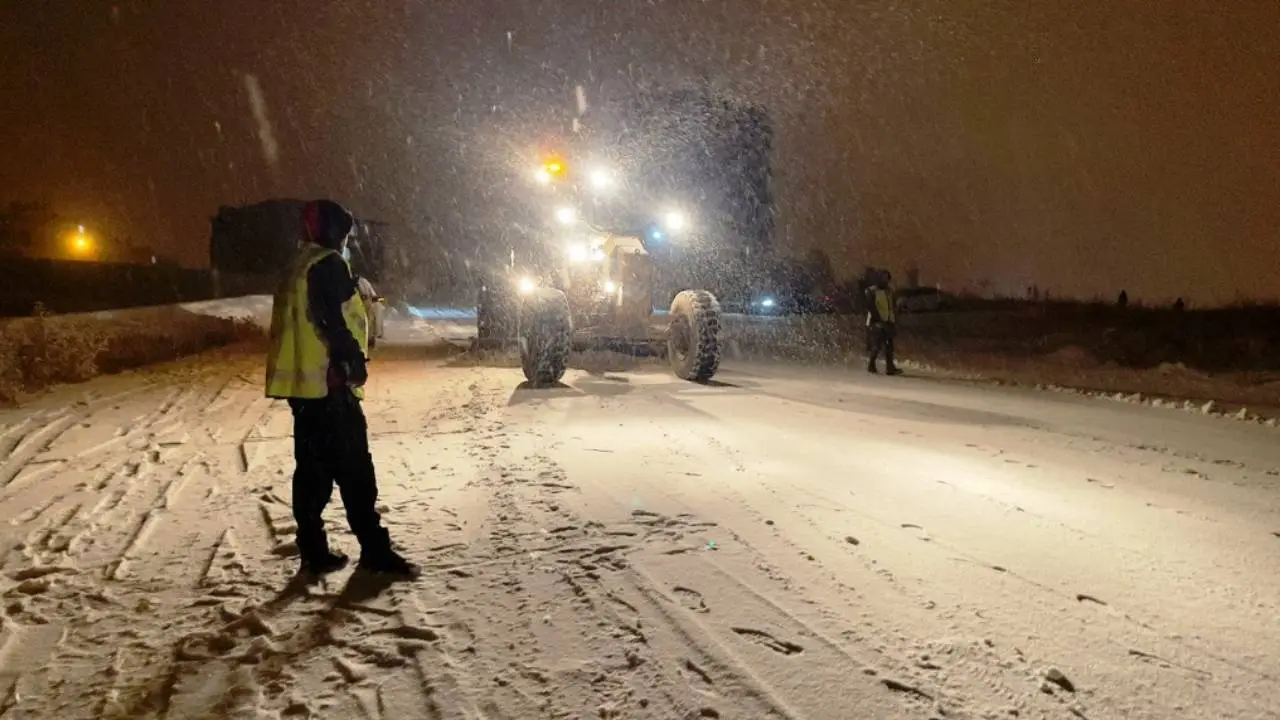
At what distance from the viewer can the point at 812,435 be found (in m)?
7.96

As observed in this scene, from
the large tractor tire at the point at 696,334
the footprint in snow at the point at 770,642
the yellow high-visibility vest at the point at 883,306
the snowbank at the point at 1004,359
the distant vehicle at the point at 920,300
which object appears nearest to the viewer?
the footprint in snow at the point at 770,642

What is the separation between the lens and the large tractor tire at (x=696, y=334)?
12039 mm

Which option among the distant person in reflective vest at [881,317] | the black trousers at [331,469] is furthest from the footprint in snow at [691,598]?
the distant person in reflective vest at [881,317]

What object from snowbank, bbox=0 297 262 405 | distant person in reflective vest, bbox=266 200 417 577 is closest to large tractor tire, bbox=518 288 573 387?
snowbank, bbox=0 297 262 405

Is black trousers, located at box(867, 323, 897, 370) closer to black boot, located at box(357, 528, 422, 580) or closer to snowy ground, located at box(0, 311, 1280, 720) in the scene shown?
snowy ground, located at box(0, 311, 1280, 720)

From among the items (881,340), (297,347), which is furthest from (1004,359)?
(297,347)

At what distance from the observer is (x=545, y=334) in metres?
11.0

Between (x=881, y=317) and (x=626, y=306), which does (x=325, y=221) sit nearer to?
(x=626, y=306)

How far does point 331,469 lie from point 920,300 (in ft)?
134

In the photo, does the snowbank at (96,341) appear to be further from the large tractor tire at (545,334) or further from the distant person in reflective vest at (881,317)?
the distant person in reflective vest at (881,317)

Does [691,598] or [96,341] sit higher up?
[96,341]

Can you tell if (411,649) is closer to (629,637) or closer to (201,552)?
(629,637)

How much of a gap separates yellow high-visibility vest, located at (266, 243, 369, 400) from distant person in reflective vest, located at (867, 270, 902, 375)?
504 inches

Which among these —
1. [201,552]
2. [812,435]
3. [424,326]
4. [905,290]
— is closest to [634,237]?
[812,435]
